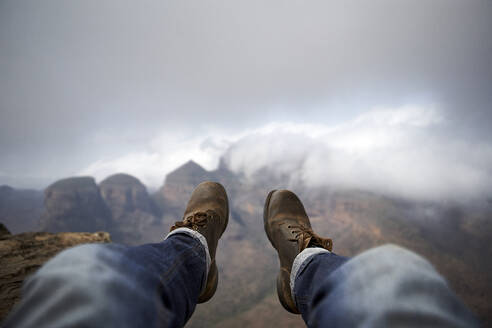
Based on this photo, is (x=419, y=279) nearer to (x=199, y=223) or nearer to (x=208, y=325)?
(x=199, y=223)

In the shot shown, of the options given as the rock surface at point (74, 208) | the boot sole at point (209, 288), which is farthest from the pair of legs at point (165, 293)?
the rock surface at point (74, 208)

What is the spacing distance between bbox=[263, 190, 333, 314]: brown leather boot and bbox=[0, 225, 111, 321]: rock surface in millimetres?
2286

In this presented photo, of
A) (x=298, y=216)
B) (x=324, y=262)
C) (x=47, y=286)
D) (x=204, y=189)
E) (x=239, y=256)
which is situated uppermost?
(x=47, y=286)

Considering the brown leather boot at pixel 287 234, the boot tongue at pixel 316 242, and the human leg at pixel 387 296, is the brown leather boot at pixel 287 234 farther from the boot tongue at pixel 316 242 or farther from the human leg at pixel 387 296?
the human leg at pixel 387 296

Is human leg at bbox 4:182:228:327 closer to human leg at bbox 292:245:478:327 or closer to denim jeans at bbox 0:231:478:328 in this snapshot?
denim jeans at bbox 0:231:478:328

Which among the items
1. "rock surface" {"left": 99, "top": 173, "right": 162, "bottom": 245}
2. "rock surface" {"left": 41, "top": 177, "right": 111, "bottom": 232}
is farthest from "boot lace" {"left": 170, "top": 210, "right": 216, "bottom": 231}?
"rock surface" {"left": 99, "top": 173, "right": 162, "bottom": 245}

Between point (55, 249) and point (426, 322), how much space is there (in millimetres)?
3436

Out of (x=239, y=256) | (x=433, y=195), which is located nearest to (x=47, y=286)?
(x=239, y=256)

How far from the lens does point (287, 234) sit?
2.28 meters

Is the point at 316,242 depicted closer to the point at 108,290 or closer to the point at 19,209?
the point at 108,290

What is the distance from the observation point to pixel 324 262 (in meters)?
1.15

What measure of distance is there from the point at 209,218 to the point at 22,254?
2.04m

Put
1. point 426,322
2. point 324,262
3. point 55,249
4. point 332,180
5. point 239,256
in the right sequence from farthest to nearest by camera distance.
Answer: point 332,180, point 239,256, point 55,249, point 324,262, point 426,322

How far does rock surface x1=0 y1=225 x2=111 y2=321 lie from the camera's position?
173 cm
